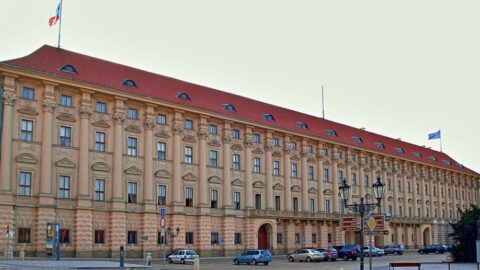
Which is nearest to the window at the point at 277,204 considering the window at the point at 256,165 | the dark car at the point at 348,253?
the window at the point at 256,165

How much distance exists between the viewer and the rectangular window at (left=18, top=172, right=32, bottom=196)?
49.6 meters

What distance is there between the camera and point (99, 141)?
5522 centimetres

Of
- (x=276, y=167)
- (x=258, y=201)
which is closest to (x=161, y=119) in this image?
(x=258, y=201)

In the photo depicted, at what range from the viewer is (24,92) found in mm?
50500

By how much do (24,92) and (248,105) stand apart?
30.3m

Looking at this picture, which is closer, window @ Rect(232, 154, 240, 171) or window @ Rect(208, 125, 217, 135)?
window @ Rect(208, 125, 217, 135)

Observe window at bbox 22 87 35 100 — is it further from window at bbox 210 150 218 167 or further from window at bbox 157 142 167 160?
window at bbox 210 150 218 167

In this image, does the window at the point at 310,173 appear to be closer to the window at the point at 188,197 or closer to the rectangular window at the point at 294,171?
the rectangular window at the point at 294,171

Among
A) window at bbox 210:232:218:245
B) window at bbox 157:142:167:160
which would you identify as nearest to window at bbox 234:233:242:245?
window at bbox 210:232:218:245

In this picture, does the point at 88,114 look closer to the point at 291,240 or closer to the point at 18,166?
the point at 18,166

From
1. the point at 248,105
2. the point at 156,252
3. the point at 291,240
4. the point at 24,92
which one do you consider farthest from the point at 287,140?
the point at 24,92

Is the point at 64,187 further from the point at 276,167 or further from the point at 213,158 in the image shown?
the point at 276,167

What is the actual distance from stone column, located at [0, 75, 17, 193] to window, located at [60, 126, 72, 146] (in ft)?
15.4

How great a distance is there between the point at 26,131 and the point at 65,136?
3.55 m
